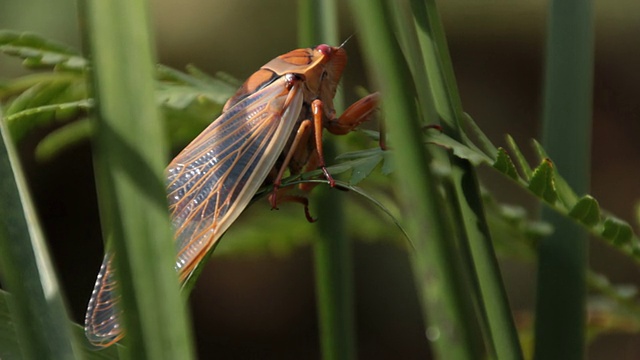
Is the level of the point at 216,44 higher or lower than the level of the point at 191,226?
lower

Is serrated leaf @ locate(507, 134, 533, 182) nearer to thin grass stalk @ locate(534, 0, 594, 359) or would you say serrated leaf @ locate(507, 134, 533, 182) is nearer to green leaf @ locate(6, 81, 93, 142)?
thin grass stalk @ locate(534, 0, 594, 359)

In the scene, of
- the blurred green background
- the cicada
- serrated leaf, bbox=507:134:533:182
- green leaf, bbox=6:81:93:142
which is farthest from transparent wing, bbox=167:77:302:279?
the blurred green background

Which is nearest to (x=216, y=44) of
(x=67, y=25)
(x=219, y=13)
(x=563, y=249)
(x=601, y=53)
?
(x=219, y=13)

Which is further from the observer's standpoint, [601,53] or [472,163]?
[601,53]

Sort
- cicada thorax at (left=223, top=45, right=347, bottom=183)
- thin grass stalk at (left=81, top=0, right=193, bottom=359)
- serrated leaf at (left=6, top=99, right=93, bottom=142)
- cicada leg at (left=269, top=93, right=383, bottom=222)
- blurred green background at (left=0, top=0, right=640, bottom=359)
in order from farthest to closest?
blurred green background at (left=0, top=0, right=640, bottom=359)
cicada thorax at (left=223, top=45, right=347, bottom=183)
cicada leg at (left=269, top=93, right=383, bottom=222)
serrated leaf at (left=6, top=99, right=93, bottom=142)
thin grass stalk at (left=81, top=0, right=193, bottom=359)

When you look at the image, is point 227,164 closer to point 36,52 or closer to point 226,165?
point 226,165

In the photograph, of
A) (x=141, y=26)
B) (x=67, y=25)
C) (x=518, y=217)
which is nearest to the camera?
(x=141, y=26)

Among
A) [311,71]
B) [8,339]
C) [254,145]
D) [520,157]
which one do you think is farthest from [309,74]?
[8,339]

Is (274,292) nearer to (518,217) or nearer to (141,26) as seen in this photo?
(518,217)
